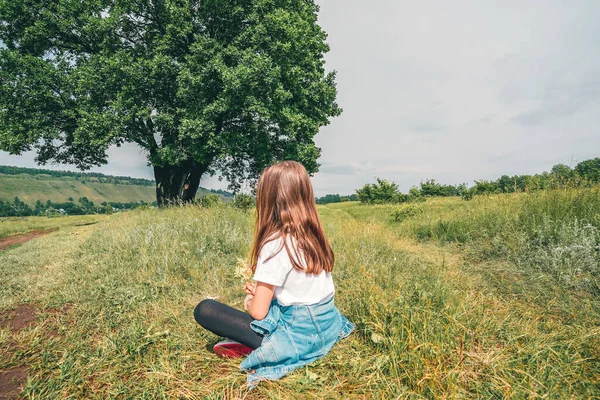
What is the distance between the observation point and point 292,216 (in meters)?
2.48

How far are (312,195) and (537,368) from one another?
237 cm

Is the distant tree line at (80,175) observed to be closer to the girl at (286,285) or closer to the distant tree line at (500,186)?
the distant tree line at (500,186)

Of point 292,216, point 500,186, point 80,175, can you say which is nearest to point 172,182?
point 292,216

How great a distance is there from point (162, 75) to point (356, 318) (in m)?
13.8

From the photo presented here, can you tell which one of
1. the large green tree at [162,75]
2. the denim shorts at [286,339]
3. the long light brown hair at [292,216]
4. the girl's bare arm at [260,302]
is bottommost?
the denim shorts at [286,339]

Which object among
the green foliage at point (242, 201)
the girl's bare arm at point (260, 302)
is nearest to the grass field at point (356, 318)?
the girl's bare arm at point (260, 302)

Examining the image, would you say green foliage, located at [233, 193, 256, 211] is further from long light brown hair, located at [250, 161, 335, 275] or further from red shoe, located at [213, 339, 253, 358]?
long light brown hair, located at [250, 161, 335, 275]

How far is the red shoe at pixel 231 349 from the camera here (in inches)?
111

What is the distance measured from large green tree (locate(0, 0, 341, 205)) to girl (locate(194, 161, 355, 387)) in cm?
1039

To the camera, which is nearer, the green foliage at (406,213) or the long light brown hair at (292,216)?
the long light brown hair at (292,216)

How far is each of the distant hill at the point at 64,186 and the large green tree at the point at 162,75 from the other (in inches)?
3325

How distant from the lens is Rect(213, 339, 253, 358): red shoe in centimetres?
283

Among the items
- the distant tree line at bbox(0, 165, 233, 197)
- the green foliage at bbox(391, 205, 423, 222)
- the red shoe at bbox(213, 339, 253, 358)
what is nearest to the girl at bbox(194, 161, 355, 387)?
the red shoe at bbox(213, 339, 253, 358)

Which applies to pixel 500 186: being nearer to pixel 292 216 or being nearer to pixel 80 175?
pixel 292 216
